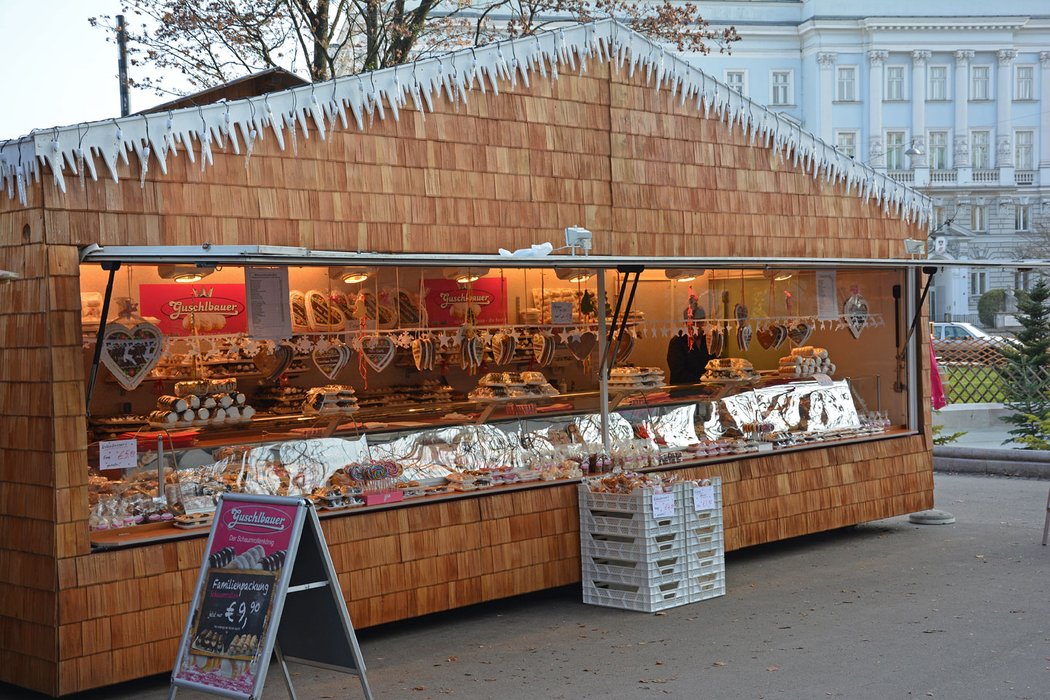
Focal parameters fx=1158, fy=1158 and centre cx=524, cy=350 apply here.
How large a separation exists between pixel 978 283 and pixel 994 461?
43.6m

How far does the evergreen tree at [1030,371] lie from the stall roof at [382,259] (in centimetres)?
915

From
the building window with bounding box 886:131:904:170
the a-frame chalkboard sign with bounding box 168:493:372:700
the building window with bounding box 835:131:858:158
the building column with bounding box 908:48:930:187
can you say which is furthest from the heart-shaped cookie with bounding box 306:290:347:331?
the building column with bounding box 908:48:930:187

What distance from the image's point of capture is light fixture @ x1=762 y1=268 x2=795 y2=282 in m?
12.0

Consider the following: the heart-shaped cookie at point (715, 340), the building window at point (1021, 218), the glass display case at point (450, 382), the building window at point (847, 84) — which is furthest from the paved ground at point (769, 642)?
the building window at point (1021, 218)

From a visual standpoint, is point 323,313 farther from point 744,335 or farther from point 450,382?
point 744,335

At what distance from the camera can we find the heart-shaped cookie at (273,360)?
10.9 metres

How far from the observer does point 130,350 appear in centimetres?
782

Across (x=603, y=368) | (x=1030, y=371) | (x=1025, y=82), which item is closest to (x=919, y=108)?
Answer: (x=1025, y=82)

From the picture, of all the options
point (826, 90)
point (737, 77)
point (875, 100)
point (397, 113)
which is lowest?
point (397, 113)

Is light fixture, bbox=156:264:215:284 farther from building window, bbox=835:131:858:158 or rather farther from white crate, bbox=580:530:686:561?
building window, bbox=835:131:858:158

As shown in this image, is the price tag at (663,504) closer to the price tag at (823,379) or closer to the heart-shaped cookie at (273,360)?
the heart-shaped cookie at (273,360)

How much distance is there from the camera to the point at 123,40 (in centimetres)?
1641

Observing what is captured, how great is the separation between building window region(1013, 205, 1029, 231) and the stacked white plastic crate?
54.8 m

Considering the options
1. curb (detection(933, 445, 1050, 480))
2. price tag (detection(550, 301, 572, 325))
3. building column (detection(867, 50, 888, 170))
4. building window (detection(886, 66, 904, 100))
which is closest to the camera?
price tag (detection(550, 301, 572, 325))
